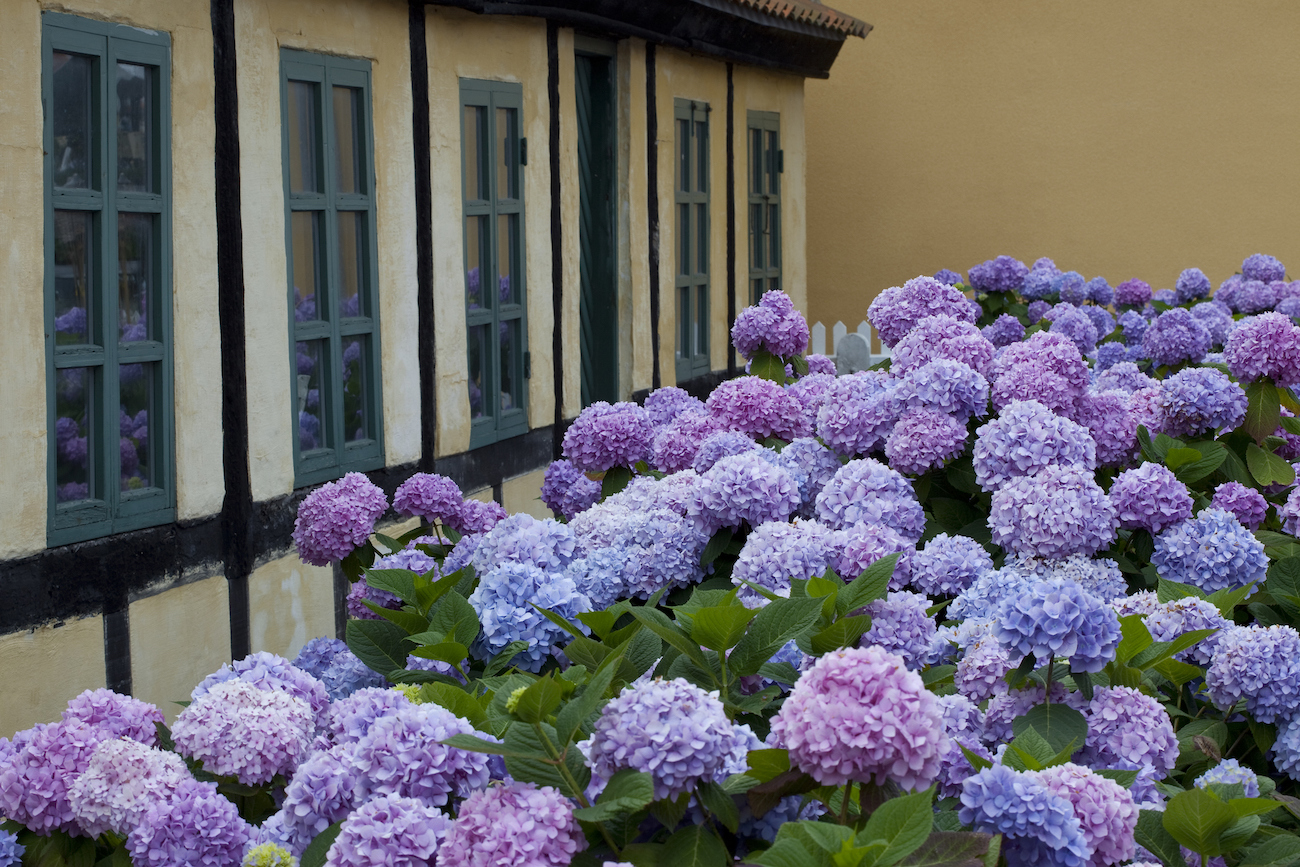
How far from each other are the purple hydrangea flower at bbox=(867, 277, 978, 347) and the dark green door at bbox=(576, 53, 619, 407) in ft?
15.2

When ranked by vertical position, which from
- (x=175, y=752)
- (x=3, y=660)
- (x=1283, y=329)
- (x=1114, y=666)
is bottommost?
(x=3, y=660)

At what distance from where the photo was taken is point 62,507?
4.02 metres

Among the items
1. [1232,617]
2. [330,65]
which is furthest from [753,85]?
[1232,617]

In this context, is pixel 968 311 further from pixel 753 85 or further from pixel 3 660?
pixel 753 85

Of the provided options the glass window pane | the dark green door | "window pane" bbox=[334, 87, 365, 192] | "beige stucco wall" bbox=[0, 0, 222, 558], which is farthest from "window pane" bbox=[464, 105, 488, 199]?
"beige stucco wall" bbox=[0, 0, 222, 558]

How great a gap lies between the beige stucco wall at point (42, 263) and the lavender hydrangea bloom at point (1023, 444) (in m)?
2.68

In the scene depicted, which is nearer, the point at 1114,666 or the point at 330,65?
the point at 1114,666

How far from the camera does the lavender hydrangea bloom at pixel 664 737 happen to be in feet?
3.99

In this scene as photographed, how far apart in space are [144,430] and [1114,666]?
3451mm

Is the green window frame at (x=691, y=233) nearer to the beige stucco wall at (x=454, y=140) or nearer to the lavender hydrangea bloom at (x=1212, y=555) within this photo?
the beige stucco wall at (x=454, y=140)

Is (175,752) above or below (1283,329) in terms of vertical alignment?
below

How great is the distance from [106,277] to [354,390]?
151 cm

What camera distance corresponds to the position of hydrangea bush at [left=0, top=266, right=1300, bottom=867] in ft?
4.11

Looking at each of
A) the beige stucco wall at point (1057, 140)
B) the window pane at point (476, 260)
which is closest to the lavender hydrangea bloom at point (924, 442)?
the window pane at point (476, 260)
